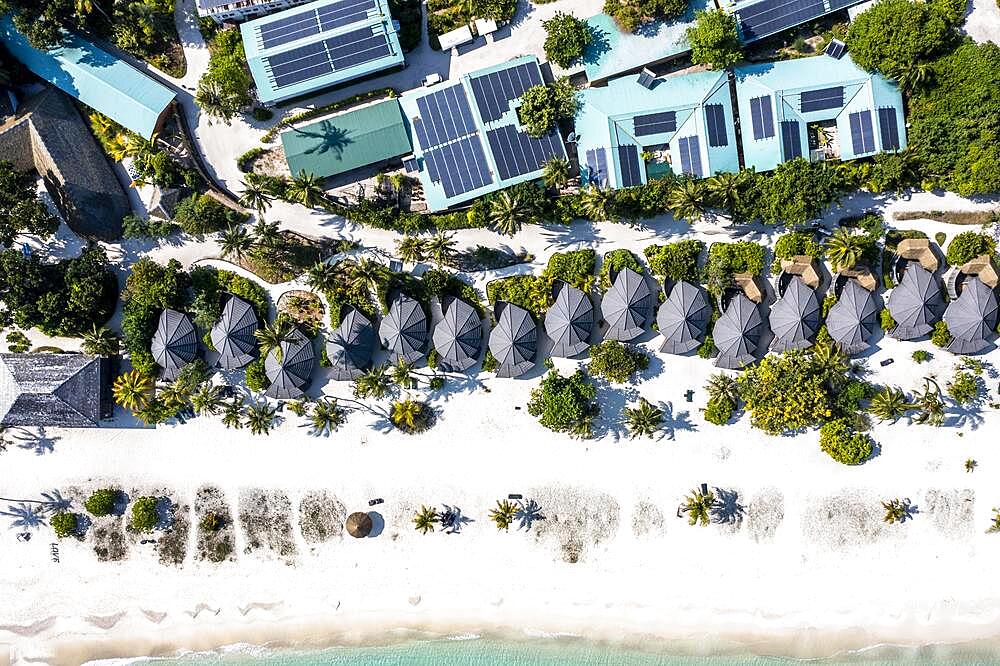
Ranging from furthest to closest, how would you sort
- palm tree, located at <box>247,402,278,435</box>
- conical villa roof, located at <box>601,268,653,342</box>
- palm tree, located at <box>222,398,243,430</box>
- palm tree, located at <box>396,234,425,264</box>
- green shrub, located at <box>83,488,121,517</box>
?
green shrub, located at <box>83,488,121,517</box>
palm tree, located at <box>222,398,243,430</box>
palm tree, located at <box>247,402,278,435</box>
palm tree, located at <box>396,234,425,264</box>
conical villa roof, located at <box>601,268,653,342</box>

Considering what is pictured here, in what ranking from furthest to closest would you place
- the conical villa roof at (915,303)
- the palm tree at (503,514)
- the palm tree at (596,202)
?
1. the palm tree at (503,514)
2. the conical villa roof at (915,303)
3. the palm tree at (596,202)

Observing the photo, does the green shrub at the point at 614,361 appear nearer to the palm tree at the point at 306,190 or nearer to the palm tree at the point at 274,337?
the palm tree at the point at 274,337

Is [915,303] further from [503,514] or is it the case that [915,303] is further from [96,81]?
[96,81]

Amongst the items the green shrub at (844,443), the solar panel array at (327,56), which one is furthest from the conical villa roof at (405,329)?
the green shrub at (844,443)

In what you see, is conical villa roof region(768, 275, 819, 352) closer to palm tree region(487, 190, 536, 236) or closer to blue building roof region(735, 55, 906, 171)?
blue building roof region(735, 55, 906, 171)

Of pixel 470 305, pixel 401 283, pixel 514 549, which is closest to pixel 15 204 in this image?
pixel 401 283

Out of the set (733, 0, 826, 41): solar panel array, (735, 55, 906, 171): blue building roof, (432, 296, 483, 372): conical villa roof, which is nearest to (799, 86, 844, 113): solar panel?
(735, 55, 906, 171): blue building roof

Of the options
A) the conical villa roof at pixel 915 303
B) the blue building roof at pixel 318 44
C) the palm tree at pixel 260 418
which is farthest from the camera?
the palm tree at pixel 260 418
